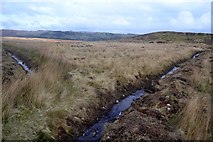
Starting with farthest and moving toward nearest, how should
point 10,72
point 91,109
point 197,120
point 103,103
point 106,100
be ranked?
point 10,72 → point 106,100 → point 103,103 → point 91,109 → point 197,120

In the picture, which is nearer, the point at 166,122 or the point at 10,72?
the point at 166,122

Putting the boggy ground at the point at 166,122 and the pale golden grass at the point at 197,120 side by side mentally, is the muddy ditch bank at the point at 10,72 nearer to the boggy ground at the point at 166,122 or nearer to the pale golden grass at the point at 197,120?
the boggy ground at the point at 166,122

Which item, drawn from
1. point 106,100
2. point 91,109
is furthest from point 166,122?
point 106,100

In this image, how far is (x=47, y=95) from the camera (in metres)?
11.4

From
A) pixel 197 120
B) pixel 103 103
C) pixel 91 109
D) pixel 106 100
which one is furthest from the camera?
pixel 106 100

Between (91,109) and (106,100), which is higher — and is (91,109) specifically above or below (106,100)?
below

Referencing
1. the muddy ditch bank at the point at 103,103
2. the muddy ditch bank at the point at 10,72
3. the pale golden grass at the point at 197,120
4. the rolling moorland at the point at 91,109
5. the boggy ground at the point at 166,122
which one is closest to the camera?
the pale golden grass at the point at 197,120

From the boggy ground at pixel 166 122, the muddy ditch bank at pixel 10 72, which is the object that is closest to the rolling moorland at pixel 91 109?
the boggy ground at pixel 166 122

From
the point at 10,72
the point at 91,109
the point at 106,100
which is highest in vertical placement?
the point at 10,72

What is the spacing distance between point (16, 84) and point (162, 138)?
17.9 ft

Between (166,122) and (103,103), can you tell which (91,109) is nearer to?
(103,103)

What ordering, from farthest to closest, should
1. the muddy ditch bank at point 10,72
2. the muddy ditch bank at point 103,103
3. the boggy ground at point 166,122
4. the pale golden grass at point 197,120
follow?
the muddy ditch bank at point 10,72 → the muddy ditch bank at point 103,103 → the boggy ground at point 166,122 → the pale golden grass at point 197,120

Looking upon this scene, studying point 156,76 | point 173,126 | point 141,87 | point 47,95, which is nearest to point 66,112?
point 47,95

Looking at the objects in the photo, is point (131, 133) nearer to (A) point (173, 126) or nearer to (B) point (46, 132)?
(A) point (173, 126)
